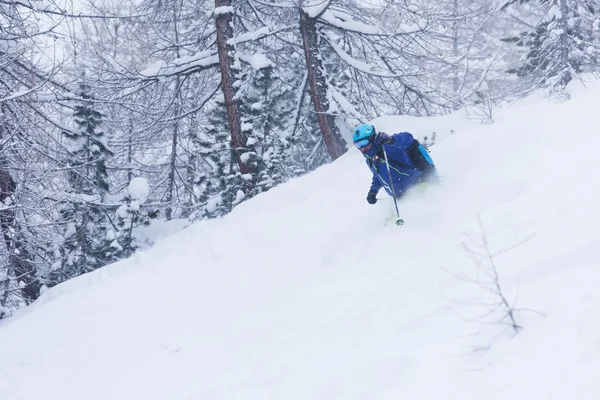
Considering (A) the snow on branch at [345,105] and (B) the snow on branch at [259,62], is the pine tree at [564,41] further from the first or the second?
(B) the snow on branch at [259,62]

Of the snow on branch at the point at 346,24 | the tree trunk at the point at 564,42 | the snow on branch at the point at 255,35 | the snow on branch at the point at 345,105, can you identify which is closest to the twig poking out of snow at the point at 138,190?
the snow on branch at the point at 255,35

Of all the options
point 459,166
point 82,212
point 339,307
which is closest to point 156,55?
point 82,212

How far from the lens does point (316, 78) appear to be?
13281 mm

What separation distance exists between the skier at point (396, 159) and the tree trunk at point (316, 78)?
18.3 ft

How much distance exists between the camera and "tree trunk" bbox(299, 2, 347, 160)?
12.8 meters

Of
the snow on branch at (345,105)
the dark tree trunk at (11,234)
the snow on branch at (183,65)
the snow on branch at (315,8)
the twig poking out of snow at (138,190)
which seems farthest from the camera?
the twig poking out of snow at (138,190)

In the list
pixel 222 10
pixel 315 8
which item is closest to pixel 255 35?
pixel 222 10

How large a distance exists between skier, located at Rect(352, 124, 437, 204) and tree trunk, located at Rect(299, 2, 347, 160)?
558 centimetres

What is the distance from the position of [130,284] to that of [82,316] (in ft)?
2.92

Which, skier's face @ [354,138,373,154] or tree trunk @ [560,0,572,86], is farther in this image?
tree trunk @ [560,0,572,86]

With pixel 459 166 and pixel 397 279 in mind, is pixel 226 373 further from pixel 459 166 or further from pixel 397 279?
pixel 459 166

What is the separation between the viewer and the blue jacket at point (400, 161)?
7.07m

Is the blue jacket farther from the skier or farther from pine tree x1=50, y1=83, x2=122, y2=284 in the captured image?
pine tree x1=50, y1=83, x2=122, y2=284

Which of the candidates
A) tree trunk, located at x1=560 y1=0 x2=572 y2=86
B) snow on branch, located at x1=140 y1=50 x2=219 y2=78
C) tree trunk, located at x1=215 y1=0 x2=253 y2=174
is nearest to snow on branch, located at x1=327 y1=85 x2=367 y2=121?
tree trunk, located at x1=215 y1=0 x2=253 y2=174
